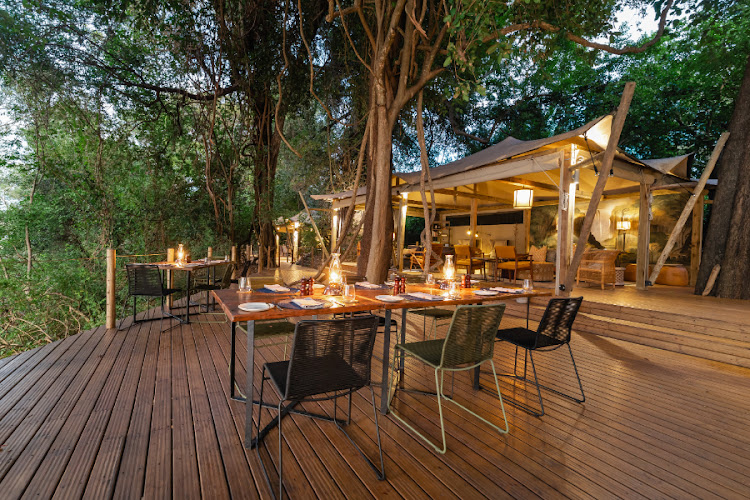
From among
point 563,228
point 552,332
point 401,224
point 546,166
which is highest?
point 546,166

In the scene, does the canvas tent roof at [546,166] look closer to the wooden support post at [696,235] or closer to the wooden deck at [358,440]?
the wooden support post at [696,235]

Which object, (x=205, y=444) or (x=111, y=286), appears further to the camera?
(x=111, y=286)

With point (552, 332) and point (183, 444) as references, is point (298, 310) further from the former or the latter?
point (552, 332)

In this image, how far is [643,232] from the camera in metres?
7.13

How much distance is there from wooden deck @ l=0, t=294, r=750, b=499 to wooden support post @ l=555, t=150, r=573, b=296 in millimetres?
2393

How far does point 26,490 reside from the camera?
154 cm

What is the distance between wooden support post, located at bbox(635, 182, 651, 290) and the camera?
706 centimetres

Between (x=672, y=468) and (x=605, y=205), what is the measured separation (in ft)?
36.2

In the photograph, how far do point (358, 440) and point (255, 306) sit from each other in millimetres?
1010

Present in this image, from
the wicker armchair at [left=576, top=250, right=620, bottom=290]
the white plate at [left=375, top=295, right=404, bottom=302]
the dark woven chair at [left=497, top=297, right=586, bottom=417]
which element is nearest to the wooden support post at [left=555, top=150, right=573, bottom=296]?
the wicker armchair at [left=576, top=250, right=620, bottom=290]

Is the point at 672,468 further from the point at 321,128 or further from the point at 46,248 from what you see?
the point at 46,248

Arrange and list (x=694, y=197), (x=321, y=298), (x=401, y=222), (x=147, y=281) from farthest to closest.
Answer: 1. (x=401, y=222)
2. (x=694, y=197)
3. (x=147, y=281)
4. (x=321, y=298)

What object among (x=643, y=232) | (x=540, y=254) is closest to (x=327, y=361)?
(x=643, y=232)

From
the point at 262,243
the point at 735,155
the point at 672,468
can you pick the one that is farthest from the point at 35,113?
the point at 735,155
